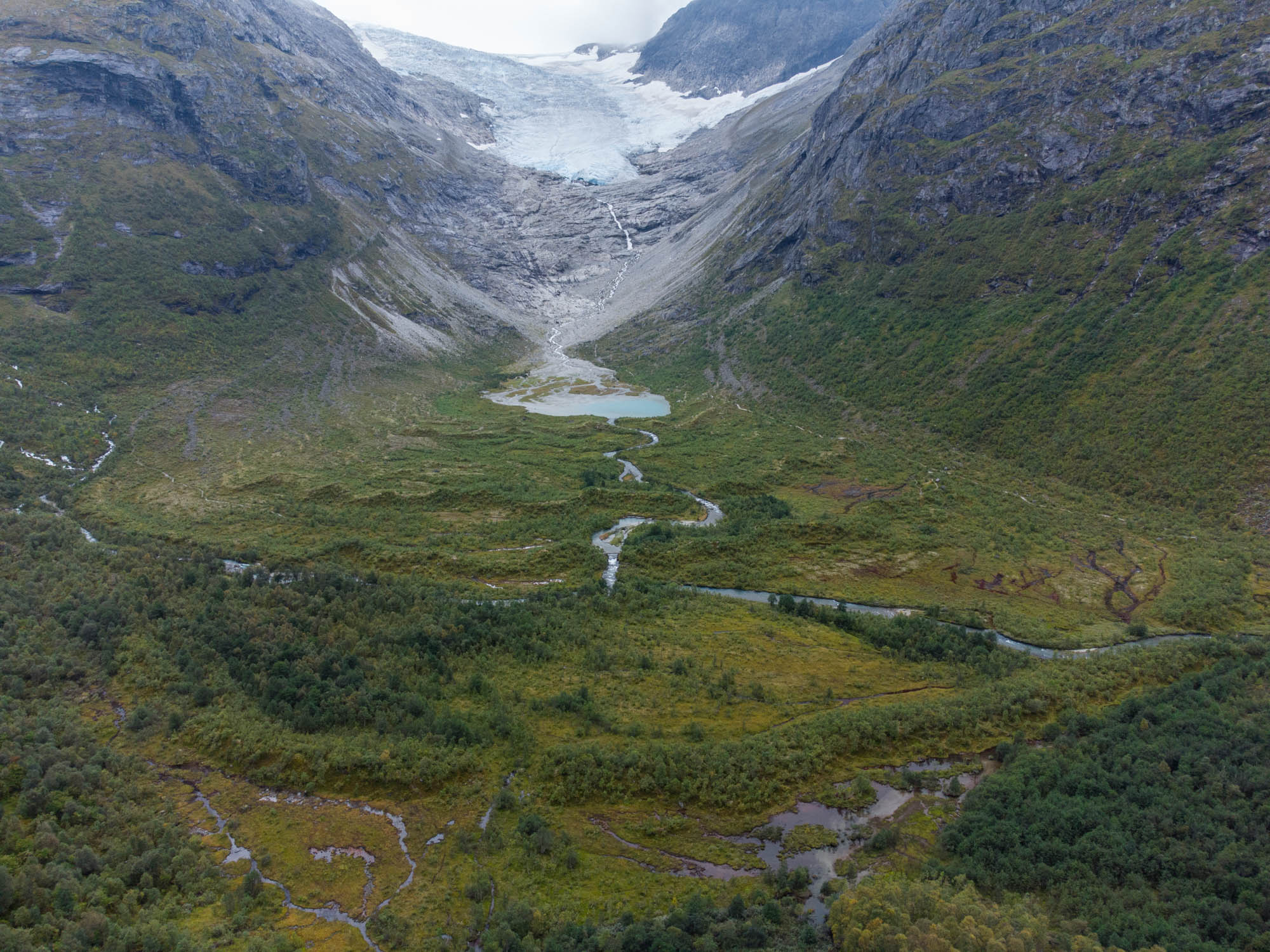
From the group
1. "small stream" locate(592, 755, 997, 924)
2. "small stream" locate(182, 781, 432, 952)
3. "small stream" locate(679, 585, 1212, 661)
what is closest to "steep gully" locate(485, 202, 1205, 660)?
"small stream" locate(679, 585, 1212, 661)

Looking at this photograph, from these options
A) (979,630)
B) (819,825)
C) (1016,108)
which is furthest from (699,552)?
(1016,108)

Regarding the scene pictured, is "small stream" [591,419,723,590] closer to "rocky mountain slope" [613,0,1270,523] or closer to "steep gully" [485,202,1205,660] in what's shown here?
"steep gully" [485,202,1205,660]

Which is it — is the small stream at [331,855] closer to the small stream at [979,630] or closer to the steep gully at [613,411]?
the steep gully at [613,411]

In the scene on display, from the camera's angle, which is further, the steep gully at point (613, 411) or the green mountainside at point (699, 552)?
the steep gully at point (613, 411)

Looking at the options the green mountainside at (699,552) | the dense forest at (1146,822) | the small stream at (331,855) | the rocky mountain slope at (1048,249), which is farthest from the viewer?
the rocky mountain slope at (1048,249)

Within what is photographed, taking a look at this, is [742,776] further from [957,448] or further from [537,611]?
[957,448]

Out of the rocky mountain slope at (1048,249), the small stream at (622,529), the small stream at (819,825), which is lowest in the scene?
the small stream at (819,825)

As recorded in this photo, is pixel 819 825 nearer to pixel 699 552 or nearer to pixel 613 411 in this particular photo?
pixel 699 552

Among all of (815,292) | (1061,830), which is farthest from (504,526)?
(815,292)

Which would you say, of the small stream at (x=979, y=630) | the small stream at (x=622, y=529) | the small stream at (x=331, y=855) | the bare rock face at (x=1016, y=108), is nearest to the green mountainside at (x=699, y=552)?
the small stream at (x=331, y=855)
